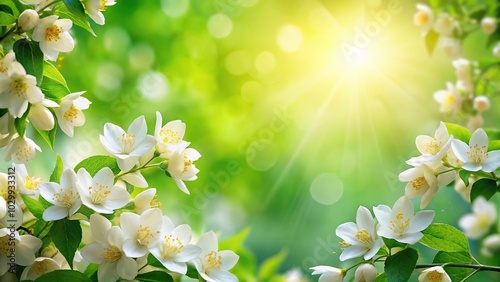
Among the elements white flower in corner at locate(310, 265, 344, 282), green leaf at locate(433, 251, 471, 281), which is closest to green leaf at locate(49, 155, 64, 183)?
white flower in corner at locate(310, 265, 344, 282)

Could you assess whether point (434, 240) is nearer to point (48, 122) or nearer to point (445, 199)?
point (48, 122)

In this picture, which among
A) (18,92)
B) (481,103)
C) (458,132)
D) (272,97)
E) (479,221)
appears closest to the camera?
(18,92)

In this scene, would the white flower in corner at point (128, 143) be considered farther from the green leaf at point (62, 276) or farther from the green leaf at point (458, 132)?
the green leaf at point (458, 132)

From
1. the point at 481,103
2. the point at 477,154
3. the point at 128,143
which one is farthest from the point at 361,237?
the point at 481,103

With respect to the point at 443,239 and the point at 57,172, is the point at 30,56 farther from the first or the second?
the point at 443,239

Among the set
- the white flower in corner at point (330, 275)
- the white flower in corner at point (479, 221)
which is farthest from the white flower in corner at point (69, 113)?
the white flower in corner at point (479, 221)

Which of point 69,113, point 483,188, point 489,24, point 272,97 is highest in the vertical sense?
point 489,24

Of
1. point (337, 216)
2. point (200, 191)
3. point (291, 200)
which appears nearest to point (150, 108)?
point (200, 191)
